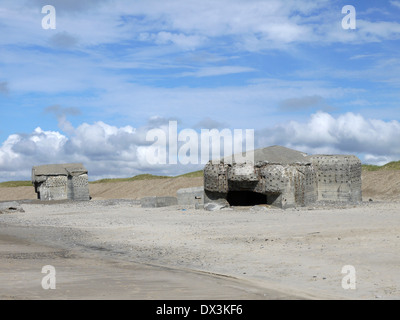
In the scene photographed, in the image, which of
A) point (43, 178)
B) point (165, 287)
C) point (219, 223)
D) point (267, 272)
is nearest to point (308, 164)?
point (219, 223)

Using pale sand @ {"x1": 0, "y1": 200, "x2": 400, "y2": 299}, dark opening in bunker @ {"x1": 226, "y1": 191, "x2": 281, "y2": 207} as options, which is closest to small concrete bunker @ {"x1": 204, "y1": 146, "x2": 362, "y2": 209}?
dark opening in bunker @ {"x1": 226, "y1": 191, "x2": 281, "y2": 207}

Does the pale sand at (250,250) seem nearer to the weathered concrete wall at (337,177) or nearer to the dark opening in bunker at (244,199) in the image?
the weathered concrete wall at (337,177)

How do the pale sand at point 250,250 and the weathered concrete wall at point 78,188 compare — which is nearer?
the pale sand at point 250,250

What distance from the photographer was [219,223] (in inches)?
746

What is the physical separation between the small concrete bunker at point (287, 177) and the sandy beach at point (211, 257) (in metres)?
3.52

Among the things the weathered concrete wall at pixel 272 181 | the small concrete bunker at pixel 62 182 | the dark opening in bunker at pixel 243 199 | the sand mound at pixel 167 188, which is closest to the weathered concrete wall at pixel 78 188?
the small concrete bunker at pixel 62 182

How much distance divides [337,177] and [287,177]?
9.25ft

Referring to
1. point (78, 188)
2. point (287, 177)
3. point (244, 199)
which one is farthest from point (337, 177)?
point (78, 188)

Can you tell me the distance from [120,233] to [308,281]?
974 cm

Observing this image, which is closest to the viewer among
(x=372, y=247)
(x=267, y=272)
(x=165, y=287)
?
(x=165, y=287)

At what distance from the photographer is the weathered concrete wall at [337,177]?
85.0 feet

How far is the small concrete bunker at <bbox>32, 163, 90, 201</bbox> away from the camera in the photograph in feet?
140

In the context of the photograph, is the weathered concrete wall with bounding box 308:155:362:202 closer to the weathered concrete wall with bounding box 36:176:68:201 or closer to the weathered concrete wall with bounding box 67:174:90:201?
the weathered concrete wall with bounding box 67:174:90:201
